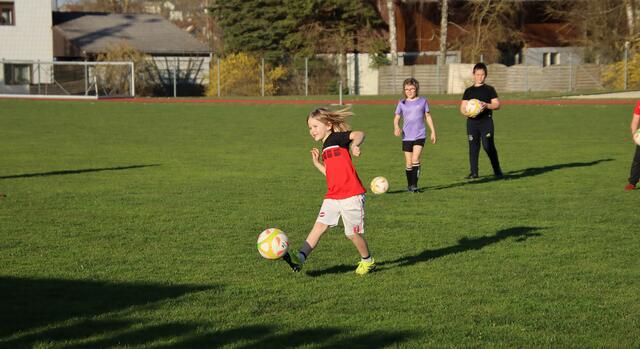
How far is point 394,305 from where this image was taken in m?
7.19

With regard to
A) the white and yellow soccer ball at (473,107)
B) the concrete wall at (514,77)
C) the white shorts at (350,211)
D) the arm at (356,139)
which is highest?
the concrete wall at (514,77)

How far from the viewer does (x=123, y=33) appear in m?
64.4

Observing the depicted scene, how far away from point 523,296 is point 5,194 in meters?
9.11

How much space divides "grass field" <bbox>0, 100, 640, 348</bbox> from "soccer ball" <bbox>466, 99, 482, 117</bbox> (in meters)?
1.20

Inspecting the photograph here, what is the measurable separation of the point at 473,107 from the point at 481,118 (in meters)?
0.63

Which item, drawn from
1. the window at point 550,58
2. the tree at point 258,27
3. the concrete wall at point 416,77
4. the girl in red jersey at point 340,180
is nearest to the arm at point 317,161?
the girl in red jersey at point 340,180

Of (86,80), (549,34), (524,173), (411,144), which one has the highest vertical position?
(549,34)

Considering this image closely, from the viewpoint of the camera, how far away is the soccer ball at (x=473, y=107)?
1526 centimetres

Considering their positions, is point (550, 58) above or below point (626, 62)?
above

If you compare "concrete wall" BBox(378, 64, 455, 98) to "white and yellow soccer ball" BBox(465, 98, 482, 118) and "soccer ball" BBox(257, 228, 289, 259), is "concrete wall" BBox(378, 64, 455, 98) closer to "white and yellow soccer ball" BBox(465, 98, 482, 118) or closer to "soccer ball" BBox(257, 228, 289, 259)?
"white and yellow soccer ball" BBox(465, 98, 482, 118)

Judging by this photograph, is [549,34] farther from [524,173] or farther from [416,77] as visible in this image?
[524,173]

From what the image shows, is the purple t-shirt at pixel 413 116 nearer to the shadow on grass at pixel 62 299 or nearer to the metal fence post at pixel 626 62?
the shadow on grass at pixel 62 299

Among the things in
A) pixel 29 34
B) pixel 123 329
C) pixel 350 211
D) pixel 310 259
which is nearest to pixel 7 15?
pixel 29 34

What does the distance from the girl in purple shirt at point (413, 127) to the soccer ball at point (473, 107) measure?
1.20 m
